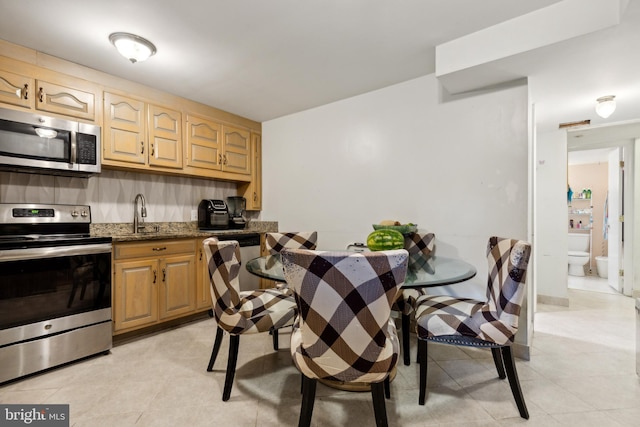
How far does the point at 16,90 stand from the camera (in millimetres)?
2129

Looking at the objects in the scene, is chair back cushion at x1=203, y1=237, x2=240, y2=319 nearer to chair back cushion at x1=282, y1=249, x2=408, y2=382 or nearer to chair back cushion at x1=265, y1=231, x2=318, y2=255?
chair back cushion at x1=282, y1=249, x2=408, y2=382

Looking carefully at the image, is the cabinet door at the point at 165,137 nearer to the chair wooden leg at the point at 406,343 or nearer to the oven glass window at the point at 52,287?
the oven glass window at the point at 52,287

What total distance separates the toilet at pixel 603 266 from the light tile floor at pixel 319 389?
11.0 ft

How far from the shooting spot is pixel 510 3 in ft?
5.74

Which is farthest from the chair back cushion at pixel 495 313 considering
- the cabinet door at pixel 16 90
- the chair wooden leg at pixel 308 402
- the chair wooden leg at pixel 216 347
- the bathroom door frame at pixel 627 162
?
the bathroom door frame at pixel 627 162

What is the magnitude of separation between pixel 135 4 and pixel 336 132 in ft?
6.66

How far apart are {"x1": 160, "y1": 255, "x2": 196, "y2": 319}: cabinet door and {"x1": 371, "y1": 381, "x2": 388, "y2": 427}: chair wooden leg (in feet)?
7.25

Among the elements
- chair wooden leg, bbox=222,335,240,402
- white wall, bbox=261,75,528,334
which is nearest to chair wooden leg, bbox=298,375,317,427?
chair wooden leg, bbox=222,335,240,402

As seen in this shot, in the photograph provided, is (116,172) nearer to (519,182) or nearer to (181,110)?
(181,110)

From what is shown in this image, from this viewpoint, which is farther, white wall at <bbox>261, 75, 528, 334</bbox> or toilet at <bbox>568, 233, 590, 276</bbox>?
toilet at <bbox>568, 233, 590, 276</bbox>

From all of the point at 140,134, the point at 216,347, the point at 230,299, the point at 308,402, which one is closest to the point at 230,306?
the point at 230,299

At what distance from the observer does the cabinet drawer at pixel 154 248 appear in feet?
7.96

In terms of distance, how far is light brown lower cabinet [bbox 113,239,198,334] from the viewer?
2.42m

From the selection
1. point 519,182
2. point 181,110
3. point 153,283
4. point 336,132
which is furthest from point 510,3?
point 153,283
